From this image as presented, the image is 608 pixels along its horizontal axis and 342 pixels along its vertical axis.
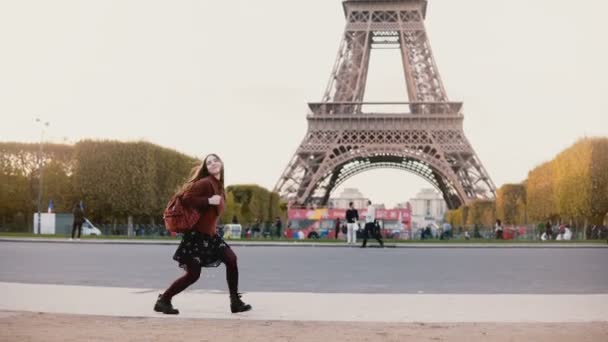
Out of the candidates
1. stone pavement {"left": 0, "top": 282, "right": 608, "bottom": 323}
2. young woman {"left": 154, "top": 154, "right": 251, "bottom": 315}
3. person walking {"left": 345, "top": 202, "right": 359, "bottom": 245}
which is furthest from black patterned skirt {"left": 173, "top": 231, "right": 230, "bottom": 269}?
person walking {"left": 345, "top": 202, "right": 359, "bottom": 245}

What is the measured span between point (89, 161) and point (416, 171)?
2976 centimetres

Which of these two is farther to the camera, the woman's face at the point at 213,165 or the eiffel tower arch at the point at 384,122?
the eiffel tower arch at the point at 384,122

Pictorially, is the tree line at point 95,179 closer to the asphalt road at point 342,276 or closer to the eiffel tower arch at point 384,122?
the eiffel tower arch at point 384,122

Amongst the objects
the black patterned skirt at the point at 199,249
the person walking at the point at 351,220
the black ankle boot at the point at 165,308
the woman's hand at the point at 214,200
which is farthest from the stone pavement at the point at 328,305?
the person walking at the point at 351,220

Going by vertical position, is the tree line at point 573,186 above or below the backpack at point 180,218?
above

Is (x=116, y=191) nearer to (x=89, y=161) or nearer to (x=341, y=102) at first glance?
(x=89, y=161)

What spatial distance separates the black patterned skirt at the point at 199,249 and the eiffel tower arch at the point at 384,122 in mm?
46288

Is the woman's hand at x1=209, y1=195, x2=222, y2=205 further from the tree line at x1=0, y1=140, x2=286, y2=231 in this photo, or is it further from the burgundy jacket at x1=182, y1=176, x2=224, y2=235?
the tree line at x1=0, y1=140, x2=286, y2=231

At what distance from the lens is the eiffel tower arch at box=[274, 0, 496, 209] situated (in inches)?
2136

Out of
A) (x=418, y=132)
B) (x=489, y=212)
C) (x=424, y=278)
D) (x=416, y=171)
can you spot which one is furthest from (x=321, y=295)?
(x=416, y=171)

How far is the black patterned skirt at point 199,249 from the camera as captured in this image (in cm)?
746

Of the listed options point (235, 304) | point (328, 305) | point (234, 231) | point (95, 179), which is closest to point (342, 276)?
point (328, 305)

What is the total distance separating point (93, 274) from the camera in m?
13.3

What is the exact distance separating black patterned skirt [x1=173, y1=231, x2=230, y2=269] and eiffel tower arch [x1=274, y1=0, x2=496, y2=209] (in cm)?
4629
